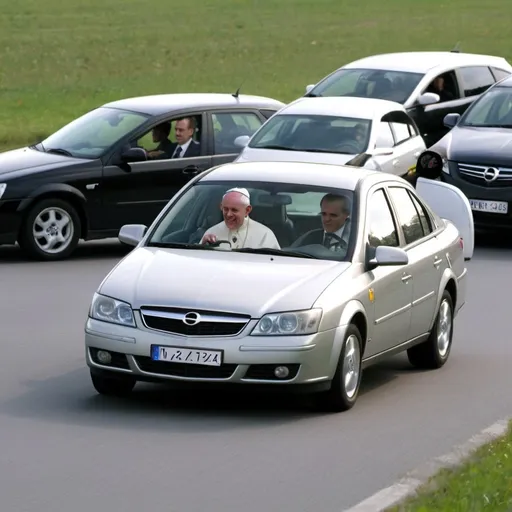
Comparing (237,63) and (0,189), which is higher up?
(0,189)

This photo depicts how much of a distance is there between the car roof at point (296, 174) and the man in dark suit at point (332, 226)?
0.16m

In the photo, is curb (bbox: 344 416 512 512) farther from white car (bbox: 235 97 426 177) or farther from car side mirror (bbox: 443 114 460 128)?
car side mirror (bbox: 443 114 460 128)

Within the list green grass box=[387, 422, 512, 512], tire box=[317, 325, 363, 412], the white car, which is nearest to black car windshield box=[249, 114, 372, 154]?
the white car

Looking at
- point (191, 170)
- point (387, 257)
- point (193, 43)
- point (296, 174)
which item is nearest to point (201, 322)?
point (387, 257)

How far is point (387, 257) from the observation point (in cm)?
1110

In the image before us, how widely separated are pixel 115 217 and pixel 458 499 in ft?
38.0

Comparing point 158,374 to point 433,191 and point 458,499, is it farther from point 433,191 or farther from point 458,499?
point 433,191

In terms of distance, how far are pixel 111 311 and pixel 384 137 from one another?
11185 mm

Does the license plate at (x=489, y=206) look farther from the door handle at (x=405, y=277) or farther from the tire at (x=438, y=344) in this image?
the door handle at (x=405, y=277)

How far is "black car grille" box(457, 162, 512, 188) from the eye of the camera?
2031cm

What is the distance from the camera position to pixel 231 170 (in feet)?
39.5

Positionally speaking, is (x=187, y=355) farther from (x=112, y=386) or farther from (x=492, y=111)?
(x=492, y=111)

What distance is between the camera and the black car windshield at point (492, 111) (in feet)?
71.3

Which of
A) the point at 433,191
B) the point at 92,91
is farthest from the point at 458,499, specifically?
the point at 92,91
